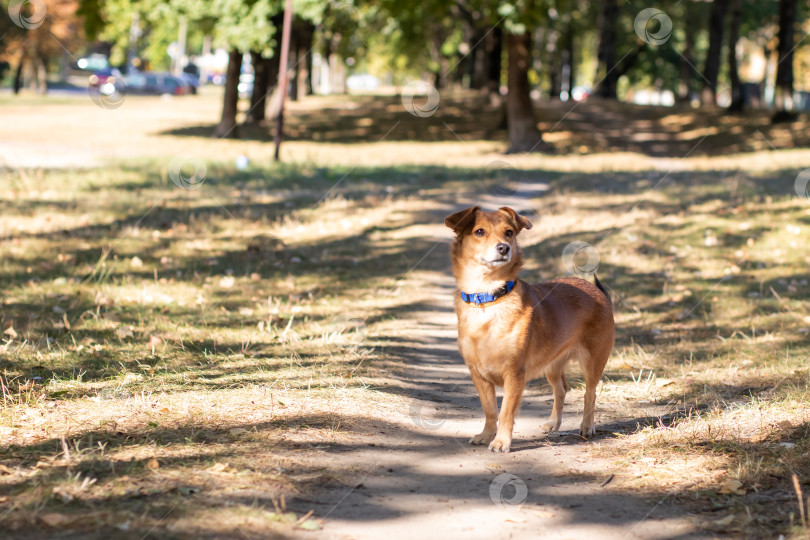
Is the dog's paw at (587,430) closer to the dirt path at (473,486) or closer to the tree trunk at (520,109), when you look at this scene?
the dirt path at (473,486)

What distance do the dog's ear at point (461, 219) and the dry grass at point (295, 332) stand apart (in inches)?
58.6

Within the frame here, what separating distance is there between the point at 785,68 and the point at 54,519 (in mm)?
31646

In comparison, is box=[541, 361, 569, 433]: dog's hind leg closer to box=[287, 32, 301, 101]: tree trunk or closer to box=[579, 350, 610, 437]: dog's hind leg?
box=[579, 350, 610, 437]: dog's hind leg

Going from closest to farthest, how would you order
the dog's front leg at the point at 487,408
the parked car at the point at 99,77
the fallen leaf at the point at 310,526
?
the fallen leaf at the point at 310,526 → the dog's front leg at the point at 487,408 → the parked car at the point at 99,77

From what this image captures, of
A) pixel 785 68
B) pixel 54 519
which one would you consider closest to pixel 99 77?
pixel 785 68

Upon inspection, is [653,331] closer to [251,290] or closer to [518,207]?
[251,290]

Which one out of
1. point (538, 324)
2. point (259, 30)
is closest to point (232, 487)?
point (538, 324)

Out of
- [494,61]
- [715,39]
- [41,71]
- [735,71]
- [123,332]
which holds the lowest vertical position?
[123,332]

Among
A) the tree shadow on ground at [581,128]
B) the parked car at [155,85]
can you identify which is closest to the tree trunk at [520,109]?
the tree shadow on ground at [581,128]

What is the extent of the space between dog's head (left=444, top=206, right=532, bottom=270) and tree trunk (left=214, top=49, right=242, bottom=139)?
26.9m

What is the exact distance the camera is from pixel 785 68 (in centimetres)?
3095

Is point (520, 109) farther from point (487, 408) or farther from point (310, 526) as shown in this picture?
point (310, 526)

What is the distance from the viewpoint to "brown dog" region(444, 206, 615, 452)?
5672 millimetres

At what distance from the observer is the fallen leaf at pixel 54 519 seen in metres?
4.10
